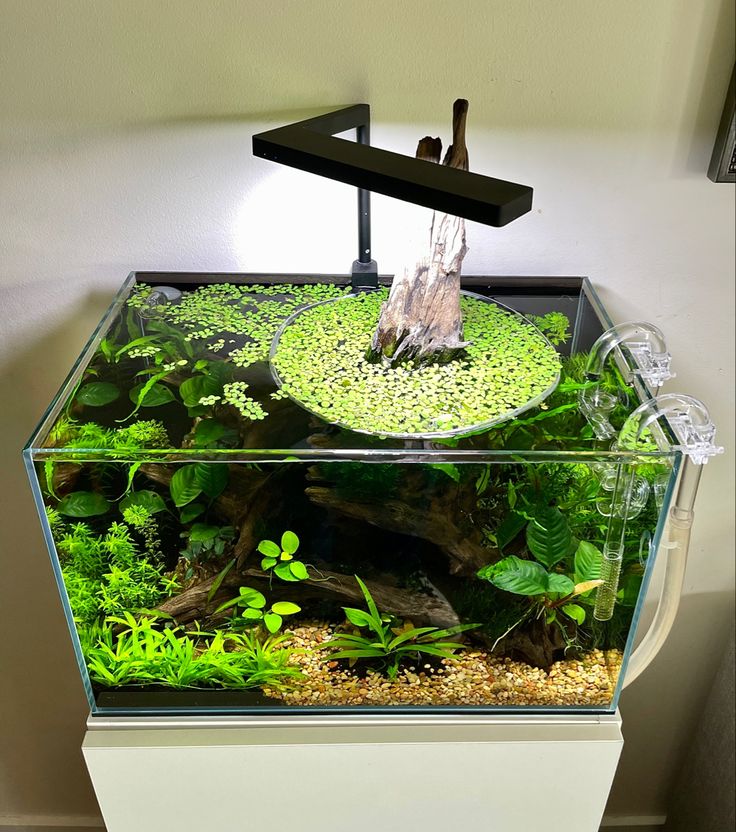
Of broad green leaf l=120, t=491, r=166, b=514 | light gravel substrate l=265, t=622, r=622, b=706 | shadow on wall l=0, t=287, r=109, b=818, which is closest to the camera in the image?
broad green leaf l=120, t=491, r=166, b=514

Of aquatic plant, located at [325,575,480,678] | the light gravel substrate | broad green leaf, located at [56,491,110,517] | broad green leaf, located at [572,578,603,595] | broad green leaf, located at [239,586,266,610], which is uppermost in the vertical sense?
broad green leaf, located at [56,491,110,517]

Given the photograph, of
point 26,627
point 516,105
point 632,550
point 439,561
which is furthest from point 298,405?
point 26,627

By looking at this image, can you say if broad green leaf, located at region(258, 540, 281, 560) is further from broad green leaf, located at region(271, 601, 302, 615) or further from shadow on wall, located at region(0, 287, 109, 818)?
shadow on wall, located at region(0, 287, 109, 818)

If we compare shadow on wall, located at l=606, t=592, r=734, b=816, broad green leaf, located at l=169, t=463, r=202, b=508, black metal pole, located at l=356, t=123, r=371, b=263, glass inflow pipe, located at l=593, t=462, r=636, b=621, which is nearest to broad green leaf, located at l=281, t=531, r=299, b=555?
broad green leaf, located at l=169, t=463, r=202, b=508

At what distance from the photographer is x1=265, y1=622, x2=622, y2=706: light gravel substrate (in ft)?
3.14

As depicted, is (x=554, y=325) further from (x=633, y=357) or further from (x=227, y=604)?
(x=227, y=604)

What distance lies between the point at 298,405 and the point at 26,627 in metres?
0.92

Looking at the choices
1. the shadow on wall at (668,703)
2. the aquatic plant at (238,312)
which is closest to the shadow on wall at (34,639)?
the aquatic plant at (238,312)

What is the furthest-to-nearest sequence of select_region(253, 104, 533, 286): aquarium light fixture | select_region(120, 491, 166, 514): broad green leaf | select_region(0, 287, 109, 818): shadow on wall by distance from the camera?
select_region(0, 287, 109, 818): shadow on wall
select_region(120, 491, 166, 514): broad green leaf
select_region(253, 104, 533, 286): aquarium light fixture

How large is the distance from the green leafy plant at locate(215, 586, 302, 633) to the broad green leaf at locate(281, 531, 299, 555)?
7 cm

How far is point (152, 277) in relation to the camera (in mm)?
1171

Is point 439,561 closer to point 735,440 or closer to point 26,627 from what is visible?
point 735,440

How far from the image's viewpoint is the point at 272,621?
0.93 m

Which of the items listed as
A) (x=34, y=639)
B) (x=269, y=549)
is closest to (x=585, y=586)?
(x=269, y=549)
